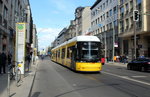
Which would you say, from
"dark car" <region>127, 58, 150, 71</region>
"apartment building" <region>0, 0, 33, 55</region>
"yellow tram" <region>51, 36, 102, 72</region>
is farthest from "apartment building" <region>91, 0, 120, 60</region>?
"yellow tram" <region>51, 36, 102, 72</region>

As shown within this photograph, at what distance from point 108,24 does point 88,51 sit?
1612 inches

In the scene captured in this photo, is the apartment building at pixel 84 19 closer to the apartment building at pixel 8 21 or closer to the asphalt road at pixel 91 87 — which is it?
the apartment building at pixel 8 21

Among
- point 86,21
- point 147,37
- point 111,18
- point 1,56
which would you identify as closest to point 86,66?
point 1,56

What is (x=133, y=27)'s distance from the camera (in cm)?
4103

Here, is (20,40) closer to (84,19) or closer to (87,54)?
(87,54)

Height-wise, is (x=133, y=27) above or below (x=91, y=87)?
above

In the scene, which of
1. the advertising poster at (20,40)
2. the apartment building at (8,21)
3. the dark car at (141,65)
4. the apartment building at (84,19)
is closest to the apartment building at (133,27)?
the dark car at (141,65)

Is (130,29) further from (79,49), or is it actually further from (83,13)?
(83,13)

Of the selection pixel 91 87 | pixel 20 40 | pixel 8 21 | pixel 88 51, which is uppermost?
pixel 8 21

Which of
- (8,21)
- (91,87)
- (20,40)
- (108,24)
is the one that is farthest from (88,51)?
(108,24)

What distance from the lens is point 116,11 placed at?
51.9 meters

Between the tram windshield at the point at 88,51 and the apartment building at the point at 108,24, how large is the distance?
1204 inches

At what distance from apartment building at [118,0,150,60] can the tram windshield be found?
708 inches

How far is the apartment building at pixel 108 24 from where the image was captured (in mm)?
52625
